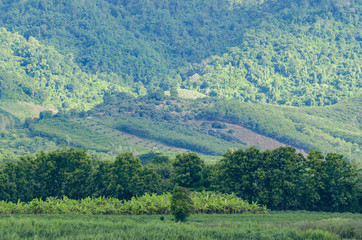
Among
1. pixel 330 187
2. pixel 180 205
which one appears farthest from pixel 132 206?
pixel 330 187

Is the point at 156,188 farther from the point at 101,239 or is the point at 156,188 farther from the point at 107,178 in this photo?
the point at 101,239

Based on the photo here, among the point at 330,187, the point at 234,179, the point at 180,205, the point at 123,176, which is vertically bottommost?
the point at 180,205

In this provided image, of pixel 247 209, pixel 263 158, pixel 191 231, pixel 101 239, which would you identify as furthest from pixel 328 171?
pixel 101 239

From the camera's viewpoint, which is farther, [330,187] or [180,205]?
[330,187]

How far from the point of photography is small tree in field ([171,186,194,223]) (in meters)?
53.1

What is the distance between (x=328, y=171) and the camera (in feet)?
244

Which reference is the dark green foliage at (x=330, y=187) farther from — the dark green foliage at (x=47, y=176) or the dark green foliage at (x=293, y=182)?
the dark green foliage at (x=47, y=176)

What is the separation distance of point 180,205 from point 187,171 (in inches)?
1136

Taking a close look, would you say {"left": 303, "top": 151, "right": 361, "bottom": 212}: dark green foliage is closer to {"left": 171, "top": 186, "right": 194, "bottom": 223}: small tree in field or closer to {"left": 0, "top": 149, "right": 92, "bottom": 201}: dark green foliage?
{"left": 171, "top": 186, "right": 194, "bottom": 223}: small tree in field

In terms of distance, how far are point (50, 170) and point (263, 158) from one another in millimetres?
29168

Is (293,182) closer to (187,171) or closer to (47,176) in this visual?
(187,171)

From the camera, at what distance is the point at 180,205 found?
174ft

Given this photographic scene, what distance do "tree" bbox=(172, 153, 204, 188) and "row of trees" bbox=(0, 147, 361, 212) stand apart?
746 millimetres

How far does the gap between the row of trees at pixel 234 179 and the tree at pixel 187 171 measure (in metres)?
0.75
